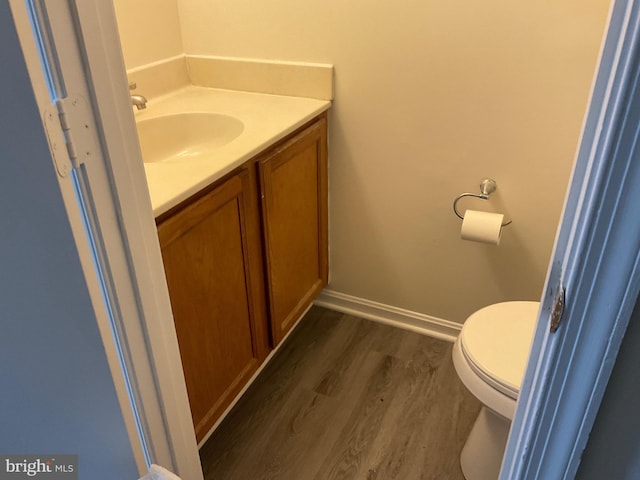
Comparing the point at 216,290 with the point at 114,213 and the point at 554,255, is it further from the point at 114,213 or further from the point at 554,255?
the point at 554,255

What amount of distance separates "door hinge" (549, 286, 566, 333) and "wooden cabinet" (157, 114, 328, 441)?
0.86 meters

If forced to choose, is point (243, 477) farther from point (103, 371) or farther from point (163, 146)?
point (163, 146)

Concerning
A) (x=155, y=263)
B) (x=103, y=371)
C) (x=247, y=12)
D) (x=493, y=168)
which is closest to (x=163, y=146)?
(x=247, y=12)

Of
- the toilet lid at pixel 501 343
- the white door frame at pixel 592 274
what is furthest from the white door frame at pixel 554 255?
the toilet lid at pixel 501 343

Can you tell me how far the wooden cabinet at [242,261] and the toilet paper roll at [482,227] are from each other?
555mm

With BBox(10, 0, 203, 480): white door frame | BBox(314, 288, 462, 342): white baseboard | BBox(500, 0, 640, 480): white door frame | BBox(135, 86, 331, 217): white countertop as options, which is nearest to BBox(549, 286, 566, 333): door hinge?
BBox(500, 0, 640, 480): white door frame

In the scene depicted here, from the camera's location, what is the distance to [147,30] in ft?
6.06

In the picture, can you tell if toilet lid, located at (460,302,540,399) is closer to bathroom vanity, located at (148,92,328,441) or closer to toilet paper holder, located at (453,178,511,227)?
toilet paper holder, located at (453,178,511,227)

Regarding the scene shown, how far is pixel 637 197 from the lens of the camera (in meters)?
0.50

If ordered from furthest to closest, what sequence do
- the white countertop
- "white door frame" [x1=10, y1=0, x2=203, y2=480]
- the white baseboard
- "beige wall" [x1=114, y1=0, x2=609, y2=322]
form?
the white baseboard → "beige wall" [x1=114, y1=0, x2=609, y2=322] → the white countertop → "white door frame" [x1=10, y1=0, x2=203, y2=480]

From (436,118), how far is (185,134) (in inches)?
33.8

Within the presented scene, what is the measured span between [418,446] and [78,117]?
139 centimetres

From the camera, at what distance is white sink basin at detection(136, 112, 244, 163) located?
1.73m

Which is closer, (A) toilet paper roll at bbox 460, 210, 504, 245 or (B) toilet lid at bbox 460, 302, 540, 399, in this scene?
(B) toilet lid at bbox 460, 302, 540, 399
